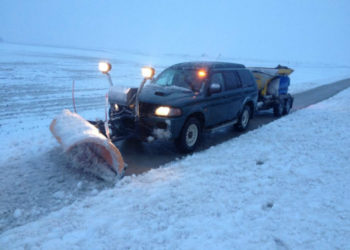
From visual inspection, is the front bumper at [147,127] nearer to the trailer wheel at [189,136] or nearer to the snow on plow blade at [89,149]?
the trailer wheel at [189,136]

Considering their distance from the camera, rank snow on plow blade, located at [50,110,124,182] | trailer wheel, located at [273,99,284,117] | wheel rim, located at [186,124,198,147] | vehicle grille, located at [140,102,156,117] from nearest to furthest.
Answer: snow on plow blade, located at [50,110,124,182]
vehicle grille, located at [140,102,156,117]
wheel rim, located at [186,124,198,147]
trailer wheel, located at [273,99,284,117]

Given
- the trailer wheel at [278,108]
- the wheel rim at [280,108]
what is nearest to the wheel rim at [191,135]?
the trailer wheel at [278,108]

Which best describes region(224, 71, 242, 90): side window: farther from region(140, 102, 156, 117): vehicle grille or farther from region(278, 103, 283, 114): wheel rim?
region(278, 103, 283, 114): wheel rim

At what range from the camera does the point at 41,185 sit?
15.6 ft

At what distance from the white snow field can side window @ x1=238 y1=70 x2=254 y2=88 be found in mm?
2828

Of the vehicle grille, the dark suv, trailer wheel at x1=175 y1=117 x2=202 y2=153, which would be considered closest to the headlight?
the dark suv

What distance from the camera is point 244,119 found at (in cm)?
875

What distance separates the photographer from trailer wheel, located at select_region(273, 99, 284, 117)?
1086cm

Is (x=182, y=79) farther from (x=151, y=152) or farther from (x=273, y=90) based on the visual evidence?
(x=273, y=90)

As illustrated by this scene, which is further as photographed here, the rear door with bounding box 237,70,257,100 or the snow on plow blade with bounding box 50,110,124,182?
the rear door with bounding box 237,70,257,100

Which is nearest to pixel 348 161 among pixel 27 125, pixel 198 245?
pixel 198 245

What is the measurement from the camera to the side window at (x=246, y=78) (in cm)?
837

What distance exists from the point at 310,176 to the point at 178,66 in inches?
165

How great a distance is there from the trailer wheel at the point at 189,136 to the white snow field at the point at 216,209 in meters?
0.32
